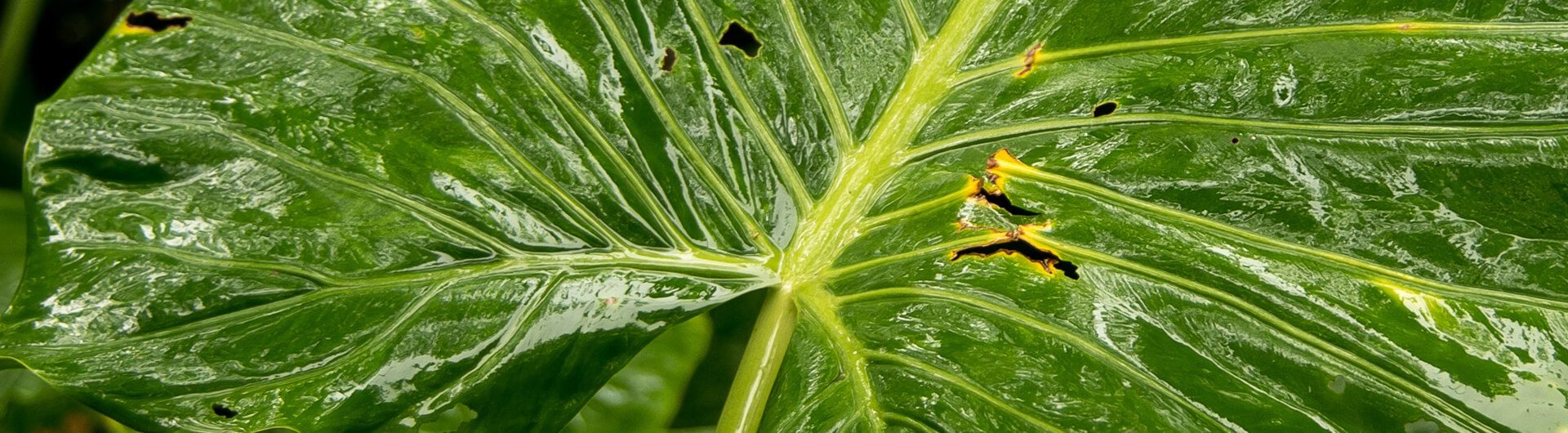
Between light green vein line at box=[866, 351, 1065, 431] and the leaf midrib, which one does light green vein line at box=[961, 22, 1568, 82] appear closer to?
the leaf midrib

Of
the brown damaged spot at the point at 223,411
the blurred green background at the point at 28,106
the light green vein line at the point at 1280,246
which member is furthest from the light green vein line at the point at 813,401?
the blurred green background at the point at 28,106

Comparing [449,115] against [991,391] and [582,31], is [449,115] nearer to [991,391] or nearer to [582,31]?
[582,31]

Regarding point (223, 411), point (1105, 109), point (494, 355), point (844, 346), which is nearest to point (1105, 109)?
point (1105, 109)

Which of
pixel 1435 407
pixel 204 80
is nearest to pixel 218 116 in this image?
pixel 204 80

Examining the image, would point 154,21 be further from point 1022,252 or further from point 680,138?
point 1022,252

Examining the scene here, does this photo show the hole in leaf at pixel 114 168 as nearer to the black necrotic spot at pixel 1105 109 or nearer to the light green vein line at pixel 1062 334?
the light green vein line at pixel 1062 334

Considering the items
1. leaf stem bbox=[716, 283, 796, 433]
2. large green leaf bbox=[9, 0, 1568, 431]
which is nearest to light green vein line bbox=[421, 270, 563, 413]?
large green leaf bbox=[9, 0, 1568, 431]

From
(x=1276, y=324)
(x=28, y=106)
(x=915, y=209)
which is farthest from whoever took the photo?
(x=28, y=106)
